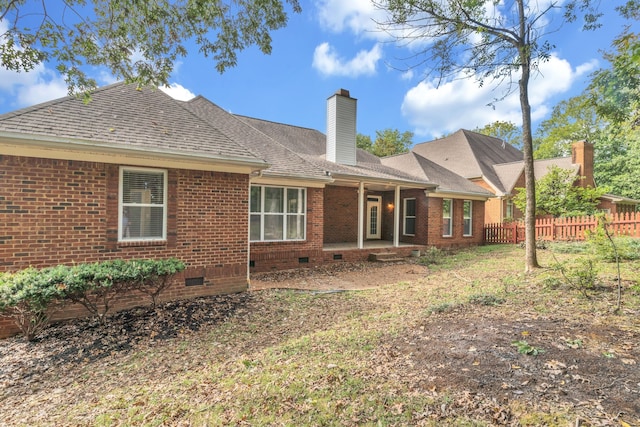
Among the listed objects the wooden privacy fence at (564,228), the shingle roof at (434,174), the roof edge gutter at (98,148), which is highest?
the shingle roof at (434,174)

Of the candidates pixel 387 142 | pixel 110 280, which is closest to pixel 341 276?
pixel 110 280

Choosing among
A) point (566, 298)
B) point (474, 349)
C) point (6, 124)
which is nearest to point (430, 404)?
point (474, 349)

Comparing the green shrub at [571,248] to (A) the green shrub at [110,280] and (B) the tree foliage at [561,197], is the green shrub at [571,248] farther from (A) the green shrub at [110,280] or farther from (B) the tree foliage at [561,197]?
(A) the green shrub at [110,280]

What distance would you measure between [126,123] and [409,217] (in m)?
12.3

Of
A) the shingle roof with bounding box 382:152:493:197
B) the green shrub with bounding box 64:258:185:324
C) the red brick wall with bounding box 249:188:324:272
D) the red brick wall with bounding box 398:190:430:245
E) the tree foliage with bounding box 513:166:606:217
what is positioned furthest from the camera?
the tree foliage with bounding box 513:166:606:217

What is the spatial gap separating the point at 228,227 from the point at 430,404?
5.76m

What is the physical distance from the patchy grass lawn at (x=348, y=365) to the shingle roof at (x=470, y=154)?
1725 centimetres

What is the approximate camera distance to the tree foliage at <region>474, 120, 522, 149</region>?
39094 mm

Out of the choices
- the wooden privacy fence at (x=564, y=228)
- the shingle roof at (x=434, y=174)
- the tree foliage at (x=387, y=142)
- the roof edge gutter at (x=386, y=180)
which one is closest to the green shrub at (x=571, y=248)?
the wooden privacy fence at (x=564, y=228)

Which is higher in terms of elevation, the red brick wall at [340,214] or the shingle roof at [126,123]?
the shingle roof at [126,123]

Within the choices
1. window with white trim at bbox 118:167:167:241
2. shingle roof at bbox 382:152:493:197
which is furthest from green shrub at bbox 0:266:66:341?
shingle roof at bbox 382:152:493:197

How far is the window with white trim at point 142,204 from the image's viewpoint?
637 centimetres

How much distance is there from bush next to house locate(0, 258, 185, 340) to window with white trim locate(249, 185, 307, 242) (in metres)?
4.25

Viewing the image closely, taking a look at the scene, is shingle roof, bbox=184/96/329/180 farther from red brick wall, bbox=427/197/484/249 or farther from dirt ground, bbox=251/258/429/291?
red brick wall, bbox=427/197/484/249
